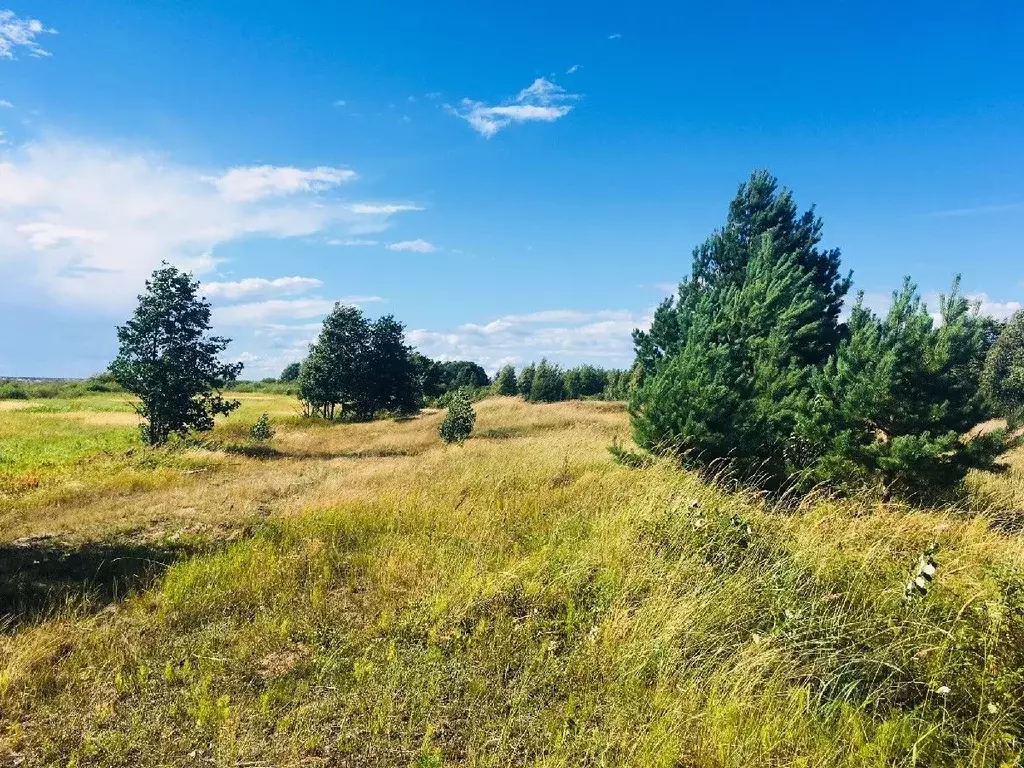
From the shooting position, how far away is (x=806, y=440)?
1126 centimetres

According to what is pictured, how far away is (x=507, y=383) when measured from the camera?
A: 6072 cm

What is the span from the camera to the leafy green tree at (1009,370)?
29.4 meters

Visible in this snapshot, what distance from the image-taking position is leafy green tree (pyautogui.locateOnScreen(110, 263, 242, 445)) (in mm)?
20797

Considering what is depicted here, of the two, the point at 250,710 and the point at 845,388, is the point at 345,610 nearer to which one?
the point at 250,710

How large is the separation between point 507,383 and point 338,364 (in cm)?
2512

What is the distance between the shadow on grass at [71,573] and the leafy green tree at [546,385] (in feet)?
153

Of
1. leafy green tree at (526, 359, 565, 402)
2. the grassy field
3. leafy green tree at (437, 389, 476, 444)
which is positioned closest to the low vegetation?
the grassy field

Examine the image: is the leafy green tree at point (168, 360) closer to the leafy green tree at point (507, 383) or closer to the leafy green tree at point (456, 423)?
the leafy green tree at point (456, 423)

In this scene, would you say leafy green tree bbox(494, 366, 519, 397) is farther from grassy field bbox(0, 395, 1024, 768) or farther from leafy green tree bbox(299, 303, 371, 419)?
grassy field bbox(0, 395, 1024, 768)

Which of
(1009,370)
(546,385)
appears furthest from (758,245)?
(546,385)

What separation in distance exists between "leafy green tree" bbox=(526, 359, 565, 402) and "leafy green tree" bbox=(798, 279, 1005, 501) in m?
42.9

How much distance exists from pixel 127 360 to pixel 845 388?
2327cm

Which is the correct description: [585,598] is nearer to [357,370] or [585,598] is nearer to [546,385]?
[357,370]

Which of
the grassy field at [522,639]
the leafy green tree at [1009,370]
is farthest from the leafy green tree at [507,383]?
the grassy field at [522,639]
